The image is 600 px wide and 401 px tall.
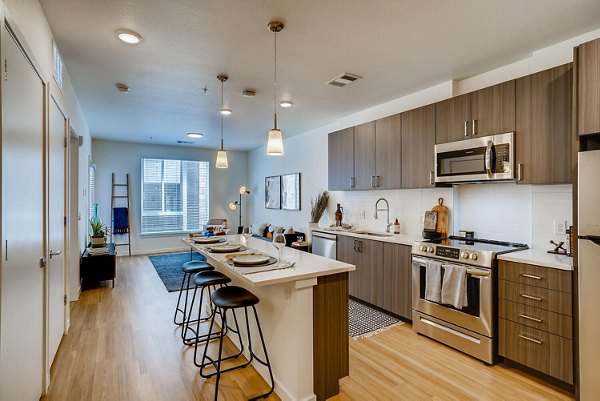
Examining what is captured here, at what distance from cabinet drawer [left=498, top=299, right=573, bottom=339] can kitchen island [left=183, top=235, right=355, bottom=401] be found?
1367 millimetres

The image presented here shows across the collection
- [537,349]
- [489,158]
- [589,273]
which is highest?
[489,158]

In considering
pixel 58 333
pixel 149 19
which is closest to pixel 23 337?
pixel 58 333

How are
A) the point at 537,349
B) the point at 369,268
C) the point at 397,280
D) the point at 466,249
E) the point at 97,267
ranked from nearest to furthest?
the point at 537,349
the point at 466,249
the point at 397,280
the point at 369,268
the point at 97,267

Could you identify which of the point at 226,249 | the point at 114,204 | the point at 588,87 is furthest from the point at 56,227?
the point at 114,204

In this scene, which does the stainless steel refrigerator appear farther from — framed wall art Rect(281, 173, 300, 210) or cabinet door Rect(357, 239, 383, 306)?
framed wall art Rect(281, 173, 300, 210)

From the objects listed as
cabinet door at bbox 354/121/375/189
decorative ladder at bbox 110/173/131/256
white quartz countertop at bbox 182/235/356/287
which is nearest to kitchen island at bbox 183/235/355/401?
white quartz countertop at bbox 182/235/356/287

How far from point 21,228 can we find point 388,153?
355cm

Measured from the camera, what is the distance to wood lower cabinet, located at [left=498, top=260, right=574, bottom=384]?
2.22m

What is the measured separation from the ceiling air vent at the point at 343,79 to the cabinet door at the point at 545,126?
151cm

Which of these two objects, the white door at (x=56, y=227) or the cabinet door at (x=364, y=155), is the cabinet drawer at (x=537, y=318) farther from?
the white door at (x=56, y=227)

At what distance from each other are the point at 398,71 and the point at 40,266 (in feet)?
11.4

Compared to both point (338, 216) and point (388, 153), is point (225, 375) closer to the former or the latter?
point (388, 153)

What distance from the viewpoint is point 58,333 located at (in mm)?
2893

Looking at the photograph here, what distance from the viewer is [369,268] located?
3.89 metres
